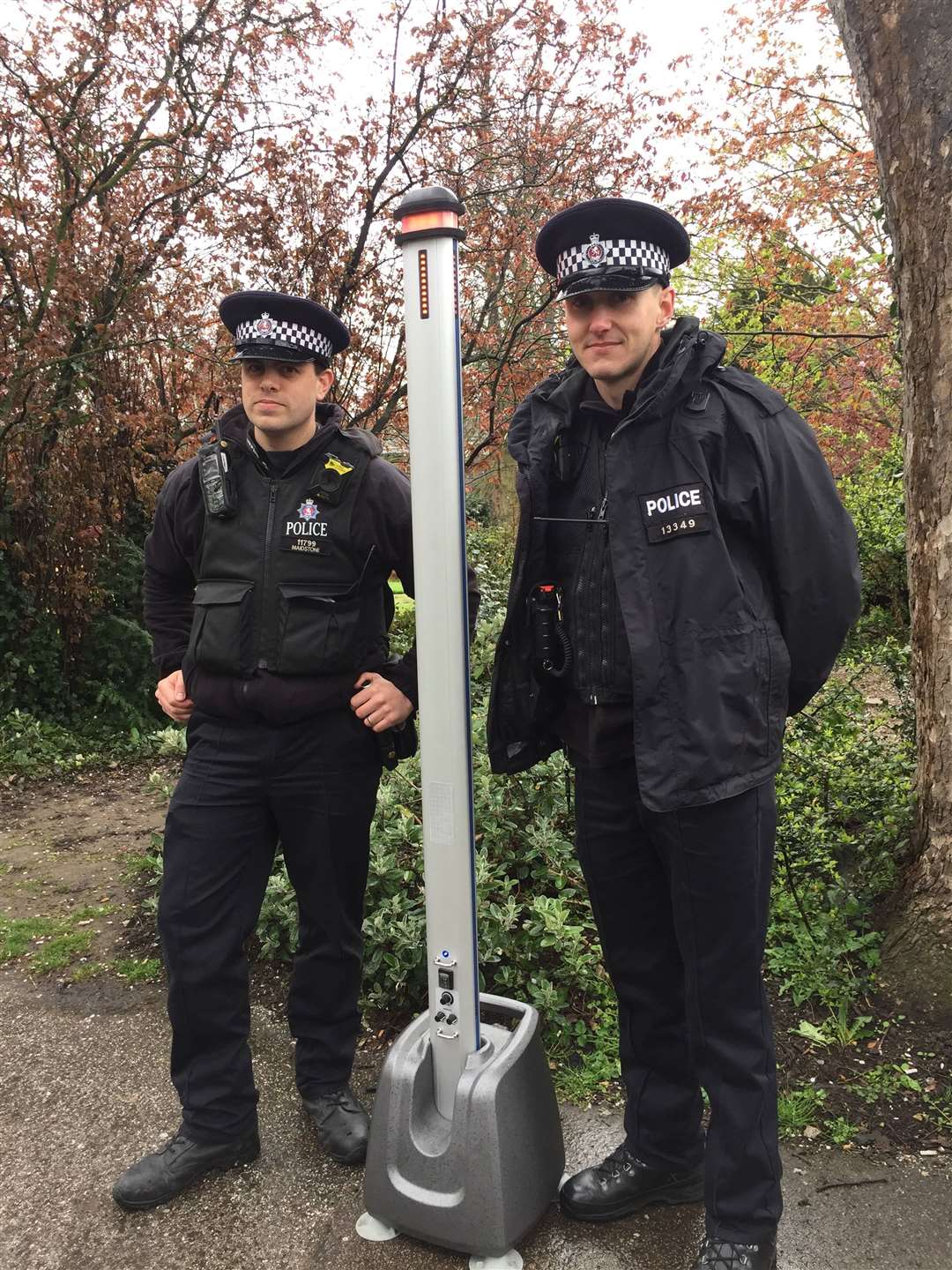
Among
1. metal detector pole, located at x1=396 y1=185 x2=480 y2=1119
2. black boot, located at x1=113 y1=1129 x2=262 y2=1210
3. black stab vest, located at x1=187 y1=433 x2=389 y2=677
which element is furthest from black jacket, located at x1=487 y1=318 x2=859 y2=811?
black boot, located at x1=113 y1=1129 x2=262 y2=1210

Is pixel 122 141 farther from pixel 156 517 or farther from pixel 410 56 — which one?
pixel 156 517

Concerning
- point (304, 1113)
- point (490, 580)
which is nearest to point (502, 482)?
point (490, 580)

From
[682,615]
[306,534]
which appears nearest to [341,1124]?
[306,534]

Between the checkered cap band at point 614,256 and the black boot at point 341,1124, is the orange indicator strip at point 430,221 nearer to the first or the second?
the checkered cap band at point 614,256

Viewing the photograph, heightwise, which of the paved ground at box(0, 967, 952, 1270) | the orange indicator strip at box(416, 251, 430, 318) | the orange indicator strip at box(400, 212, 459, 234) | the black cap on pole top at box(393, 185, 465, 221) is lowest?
the paved ground at box(0, 967, 952, 1270)

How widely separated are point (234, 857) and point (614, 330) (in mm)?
1720

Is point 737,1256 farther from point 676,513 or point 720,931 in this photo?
point 676,513

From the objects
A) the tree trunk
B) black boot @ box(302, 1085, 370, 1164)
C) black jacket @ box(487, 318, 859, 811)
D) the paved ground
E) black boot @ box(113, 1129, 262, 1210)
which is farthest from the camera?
the tree trunk

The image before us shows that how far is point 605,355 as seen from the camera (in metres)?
2.12

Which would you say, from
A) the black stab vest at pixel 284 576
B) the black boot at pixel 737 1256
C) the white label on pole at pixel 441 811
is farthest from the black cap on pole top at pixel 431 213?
the black boot at pixel 737 1256

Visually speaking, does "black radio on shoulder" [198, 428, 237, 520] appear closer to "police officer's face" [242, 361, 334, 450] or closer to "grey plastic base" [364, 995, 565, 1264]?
"police officer's face" [242, 361, 334, 450]

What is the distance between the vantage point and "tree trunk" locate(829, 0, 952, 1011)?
287cm

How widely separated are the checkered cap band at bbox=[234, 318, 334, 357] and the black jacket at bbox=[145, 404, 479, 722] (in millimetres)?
232

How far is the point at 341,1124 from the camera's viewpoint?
2.73m
